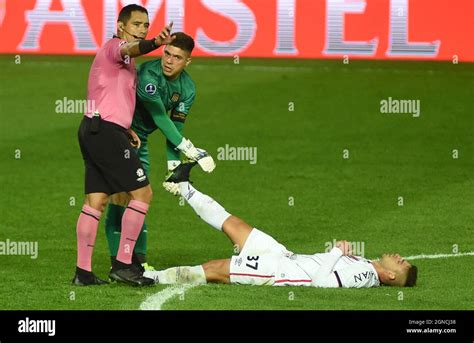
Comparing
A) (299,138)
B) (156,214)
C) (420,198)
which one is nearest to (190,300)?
(156,214)

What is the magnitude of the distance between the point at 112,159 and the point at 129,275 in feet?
3.51

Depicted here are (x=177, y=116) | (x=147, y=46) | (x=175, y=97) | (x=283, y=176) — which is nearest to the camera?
(x=147, y=46)

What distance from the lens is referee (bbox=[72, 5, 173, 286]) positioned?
12.9 metres

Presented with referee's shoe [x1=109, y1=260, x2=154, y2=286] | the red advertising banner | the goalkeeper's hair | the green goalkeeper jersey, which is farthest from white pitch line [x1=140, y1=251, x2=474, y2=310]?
the red advertising banner

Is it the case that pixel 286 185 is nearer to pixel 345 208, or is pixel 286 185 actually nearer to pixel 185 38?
pixel 345 208

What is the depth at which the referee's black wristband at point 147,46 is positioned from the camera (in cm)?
1218

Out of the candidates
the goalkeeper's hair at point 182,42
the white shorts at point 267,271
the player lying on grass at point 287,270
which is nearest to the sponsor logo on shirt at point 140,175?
the player lying on grass at point 287,270

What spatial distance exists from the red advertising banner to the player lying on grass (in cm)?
1497

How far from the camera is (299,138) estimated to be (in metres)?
24.7

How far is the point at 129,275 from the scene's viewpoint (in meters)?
13.1

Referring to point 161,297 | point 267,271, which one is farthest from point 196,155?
point 161,297

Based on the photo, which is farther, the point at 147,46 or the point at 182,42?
the point at 182,42

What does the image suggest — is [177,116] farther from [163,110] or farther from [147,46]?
[147,46]

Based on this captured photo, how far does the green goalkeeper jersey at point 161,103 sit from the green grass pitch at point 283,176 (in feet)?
5.11
